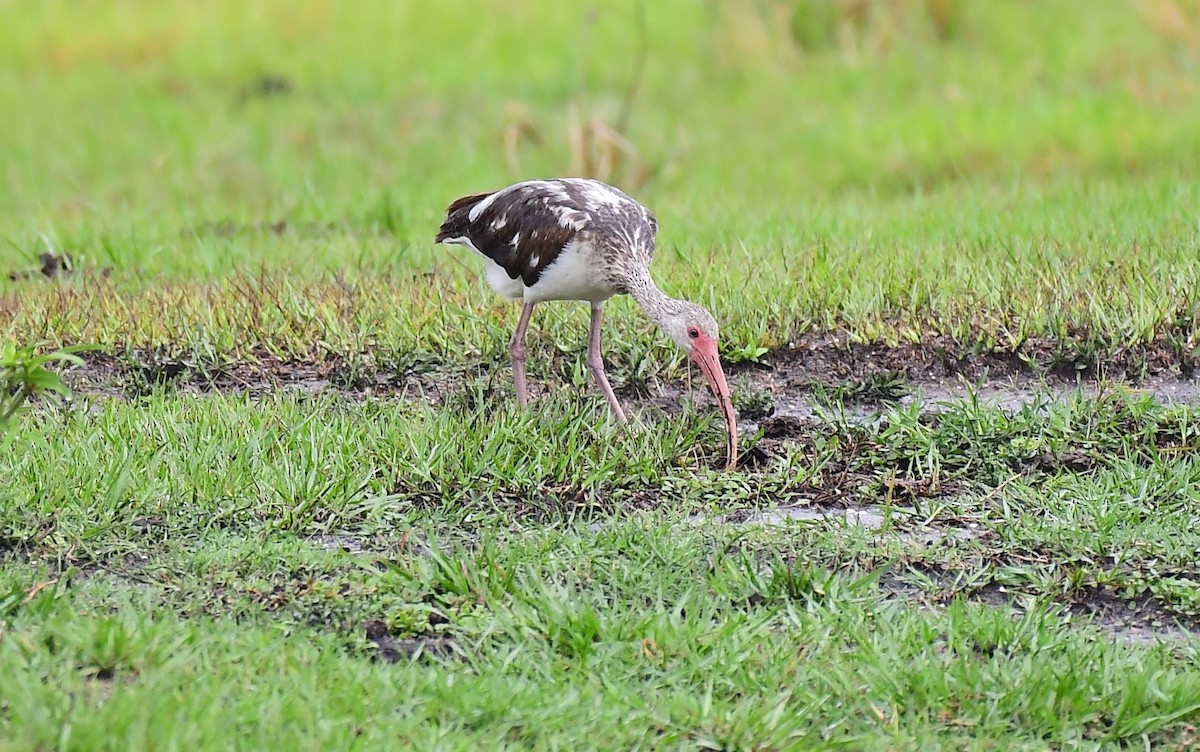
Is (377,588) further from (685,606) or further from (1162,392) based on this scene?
(1162,392)

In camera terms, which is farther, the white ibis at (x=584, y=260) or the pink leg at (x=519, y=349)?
the pink leg at (x=519, y=349)

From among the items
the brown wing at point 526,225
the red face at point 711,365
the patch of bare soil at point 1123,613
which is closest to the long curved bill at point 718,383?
the red face at point 711,365

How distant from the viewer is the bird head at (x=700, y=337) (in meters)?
5.15

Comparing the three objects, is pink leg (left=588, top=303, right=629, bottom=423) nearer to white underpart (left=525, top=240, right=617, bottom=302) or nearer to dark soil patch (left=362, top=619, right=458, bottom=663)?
white underpart (left=525, top=240, right=617, bottom=302)

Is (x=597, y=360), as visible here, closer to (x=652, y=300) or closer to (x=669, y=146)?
(x=652, y=300)

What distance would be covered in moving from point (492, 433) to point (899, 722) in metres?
1.87

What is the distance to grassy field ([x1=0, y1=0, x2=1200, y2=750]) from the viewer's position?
12.0 ft

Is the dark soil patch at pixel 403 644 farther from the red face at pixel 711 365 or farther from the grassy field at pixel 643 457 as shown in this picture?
the red face at pixel 711 365

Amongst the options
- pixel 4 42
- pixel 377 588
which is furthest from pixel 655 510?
pixel 4 42

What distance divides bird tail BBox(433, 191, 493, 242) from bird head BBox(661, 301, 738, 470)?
3.27 feet

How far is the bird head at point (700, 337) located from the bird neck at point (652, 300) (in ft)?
0.05

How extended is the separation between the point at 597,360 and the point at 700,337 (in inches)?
19.9

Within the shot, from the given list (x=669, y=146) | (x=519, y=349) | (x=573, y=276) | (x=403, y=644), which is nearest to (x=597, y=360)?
(x=519, y=349)

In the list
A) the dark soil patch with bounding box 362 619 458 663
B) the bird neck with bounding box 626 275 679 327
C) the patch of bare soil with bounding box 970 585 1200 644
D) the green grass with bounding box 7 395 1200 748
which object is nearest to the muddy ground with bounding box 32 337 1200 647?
the green grass with bounding box 7 395 1200 748
